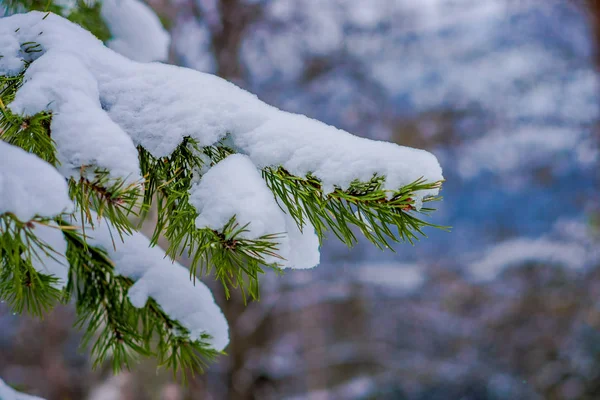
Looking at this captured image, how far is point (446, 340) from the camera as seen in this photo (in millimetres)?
5348

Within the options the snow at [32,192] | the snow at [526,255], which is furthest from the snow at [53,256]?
the snow at [526,255]

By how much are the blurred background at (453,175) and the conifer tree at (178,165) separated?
3.19 meters

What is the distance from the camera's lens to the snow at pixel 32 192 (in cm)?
45

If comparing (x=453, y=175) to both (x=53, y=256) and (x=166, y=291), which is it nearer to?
(x=166, y=291)

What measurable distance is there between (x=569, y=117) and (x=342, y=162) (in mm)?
4758

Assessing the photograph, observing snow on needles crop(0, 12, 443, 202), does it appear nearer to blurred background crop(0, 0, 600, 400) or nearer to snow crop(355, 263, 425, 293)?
blurred background crop(0, 0, 600, 400)

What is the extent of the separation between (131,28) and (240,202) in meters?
1.34

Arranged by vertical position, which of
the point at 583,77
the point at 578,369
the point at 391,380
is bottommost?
the point at 391,380

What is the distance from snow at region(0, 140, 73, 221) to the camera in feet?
1.48

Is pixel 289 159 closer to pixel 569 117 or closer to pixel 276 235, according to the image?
pixel 276 235

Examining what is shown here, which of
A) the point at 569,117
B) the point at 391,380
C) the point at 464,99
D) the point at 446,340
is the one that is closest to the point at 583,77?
the point at 569,117

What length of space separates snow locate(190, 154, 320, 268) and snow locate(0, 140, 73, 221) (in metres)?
0.17

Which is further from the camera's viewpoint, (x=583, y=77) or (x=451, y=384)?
(x=451, y=384)

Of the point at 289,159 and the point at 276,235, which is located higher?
the point at 289,159
